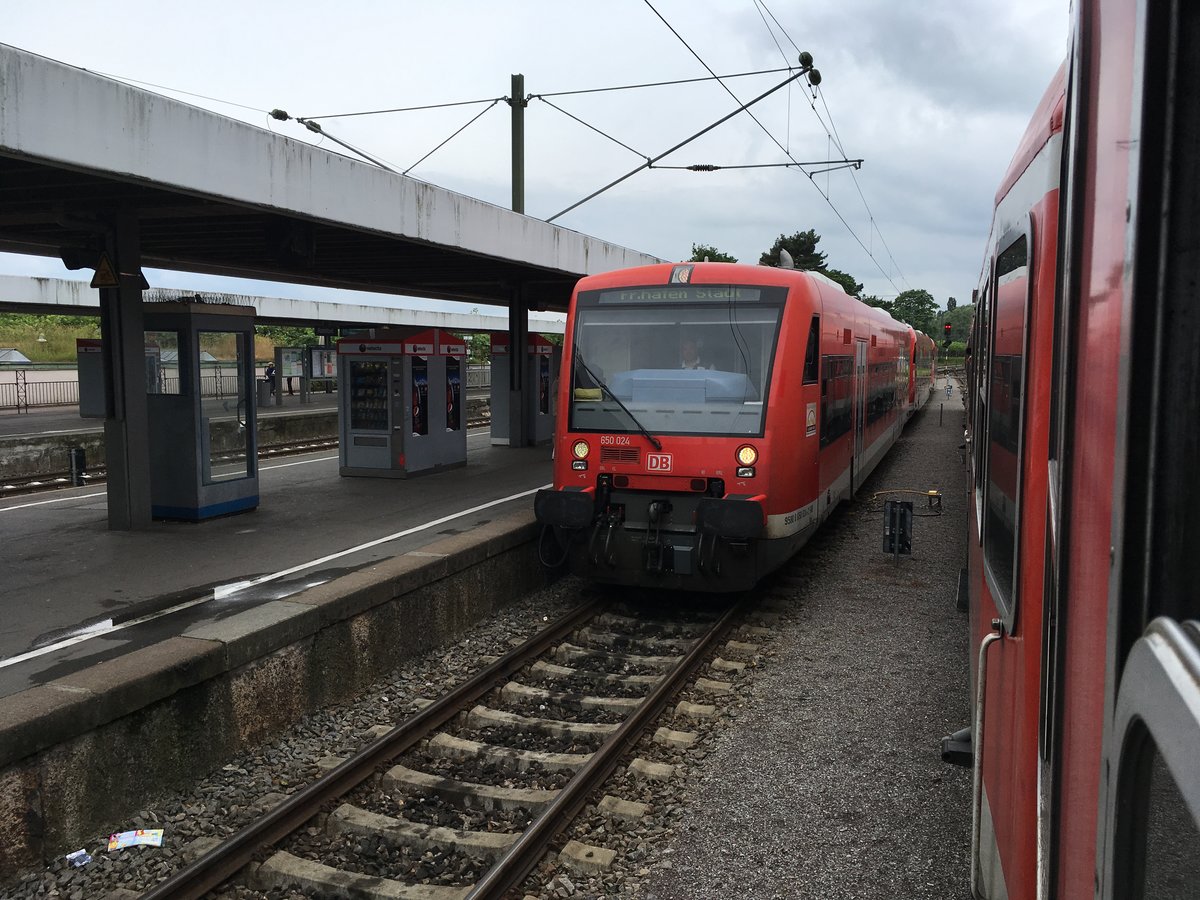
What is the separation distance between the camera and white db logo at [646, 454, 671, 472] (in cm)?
849

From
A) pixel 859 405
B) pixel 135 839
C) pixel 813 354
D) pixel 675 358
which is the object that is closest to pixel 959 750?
pixel 135 839

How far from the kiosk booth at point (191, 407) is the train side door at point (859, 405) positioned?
7.08m

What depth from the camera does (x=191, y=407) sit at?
10.3 metres

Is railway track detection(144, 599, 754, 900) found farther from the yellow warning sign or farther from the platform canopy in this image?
the yellow warning sign

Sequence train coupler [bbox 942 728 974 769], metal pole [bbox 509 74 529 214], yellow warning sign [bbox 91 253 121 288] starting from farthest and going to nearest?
metal pole [bbox 509 74 529 214]
yellow warning sign [bbox 91 253 121 288]
train coupler [bbox 942 728 974 769]

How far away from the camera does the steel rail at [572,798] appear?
447 centimetres

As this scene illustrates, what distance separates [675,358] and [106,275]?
541 centimetres

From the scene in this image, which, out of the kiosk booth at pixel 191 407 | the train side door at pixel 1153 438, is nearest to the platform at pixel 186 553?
the kiosk booth at pixel 191 407

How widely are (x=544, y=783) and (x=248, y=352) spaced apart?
23.5 ft

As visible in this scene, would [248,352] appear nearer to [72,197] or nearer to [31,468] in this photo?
[72,197]

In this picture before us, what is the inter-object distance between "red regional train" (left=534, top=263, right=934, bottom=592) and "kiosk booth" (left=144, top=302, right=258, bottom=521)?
4.03 m

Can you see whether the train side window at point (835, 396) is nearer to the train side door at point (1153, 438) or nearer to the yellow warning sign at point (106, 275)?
the yellow warning sign at point (106, 275)

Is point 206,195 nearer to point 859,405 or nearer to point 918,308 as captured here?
point 859,405

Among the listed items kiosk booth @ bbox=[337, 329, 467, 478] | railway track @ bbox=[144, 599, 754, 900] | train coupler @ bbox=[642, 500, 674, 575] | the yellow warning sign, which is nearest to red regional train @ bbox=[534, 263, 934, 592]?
train coupler @ bbox=[642, 500, 674, 575]
